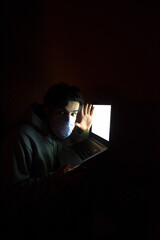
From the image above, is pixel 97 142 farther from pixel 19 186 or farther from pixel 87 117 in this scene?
pixel 19 186

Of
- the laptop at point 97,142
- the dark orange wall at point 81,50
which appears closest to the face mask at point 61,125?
the laptop at point 97,142

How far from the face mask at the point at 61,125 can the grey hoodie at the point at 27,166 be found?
66mm

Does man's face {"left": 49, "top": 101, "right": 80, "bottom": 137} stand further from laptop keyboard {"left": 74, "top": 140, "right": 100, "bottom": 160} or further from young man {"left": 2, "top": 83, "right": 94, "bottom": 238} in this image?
laptop keyboard {"left": 74, "top": 140, "right": 100, "bottom": 160}

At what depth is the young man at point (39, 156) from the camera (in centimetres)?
57

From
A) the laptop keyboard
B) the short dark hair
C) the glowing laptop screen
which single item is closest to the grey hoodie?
the short dark hair

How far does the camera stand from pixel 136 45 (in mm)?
635

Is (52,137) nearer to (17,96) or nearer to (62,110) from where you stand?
(62,110)

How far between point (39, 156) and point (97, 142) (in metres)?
0.43

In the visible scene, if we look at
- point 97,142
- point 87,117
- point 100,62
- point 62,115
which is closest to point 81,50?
point 100,62

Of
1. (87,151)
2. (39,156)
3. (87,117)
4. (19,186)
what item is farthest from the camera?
(87,117)

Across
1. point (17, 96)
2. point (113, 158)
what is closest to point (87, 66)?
point (113, 158)

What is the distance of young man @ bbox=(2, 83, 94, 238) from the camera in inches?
22.4

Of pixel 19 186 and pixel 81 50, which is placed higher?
pixel 81 50

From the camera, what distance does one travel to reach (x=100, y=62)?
93 centimetres
